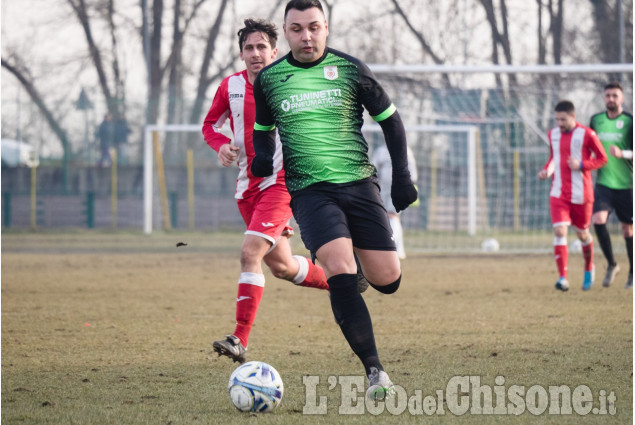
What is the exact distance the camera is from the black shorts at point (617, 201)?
10.5 m

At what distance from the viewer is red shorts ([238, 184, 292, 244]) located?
19.9ft

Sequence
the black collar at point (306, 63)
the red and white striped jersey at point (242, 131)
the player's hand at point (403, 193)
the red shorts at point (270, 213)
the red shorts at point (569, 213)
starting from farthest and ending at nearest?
the red shorts at point (569, 213)
the red and white striped jersey at point (242, 131)
the red shorts at point (270, 213)
the black collar at point (306, 63)
the player's hand at point (403, 193)

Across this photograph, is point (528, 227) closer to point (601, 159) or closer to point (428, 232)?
point (428, 232)

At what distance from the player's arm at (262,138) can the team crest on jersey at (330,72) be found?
1.24 ft

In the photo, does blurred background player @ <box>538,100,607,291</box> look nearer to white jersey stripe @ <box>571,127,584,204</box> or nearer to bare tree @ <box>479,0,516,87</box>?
white jersey stripe @ <box>571,127,584,204</box>

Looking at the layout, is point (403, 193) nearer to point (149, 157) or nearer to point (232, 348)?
point (232, 348)

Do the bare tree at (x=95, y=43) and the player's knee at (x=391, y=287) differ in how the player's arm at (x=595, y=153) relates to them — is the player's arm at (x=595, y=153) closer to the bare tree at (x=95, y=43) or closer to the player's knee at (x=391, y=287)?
the player's knee at (x=391, y=287)

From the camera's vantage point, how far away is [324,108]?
493 centimetres

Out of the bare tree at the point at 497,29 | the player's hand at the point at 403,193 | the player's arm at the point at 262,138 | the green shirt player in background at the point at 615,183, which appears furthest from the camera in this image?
the bare tree at the point at 497,29

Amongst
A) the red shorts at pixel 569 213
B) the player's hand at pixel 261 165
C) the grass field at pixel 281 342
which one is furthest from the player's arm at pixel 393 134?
the red shorts at pixel 569 213

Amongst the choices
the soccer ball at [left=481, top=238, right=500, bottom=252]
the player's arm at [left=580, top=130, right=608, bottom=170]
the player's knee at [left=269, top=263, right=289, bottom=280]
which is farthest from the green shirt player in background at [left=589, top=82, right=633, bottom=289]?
the soccer ball at [left=481, top=238, right=500, bottom=252]

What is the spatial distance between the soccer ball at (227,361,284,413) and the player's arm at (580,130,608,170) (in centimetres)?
645

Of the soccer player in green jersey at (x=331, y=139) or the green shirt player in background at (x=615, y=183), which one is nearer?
the soccer player in green jersey at (x=331, y=139)

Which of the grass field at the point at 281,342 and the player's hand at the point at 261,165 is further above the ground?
the player's hand at the point at 261,165
